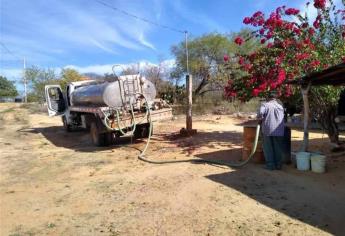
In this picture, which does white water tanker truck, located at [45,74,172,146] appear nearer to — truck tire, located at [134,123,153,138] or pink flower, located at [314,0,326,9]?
truck tire, located at [134,123,153,138]

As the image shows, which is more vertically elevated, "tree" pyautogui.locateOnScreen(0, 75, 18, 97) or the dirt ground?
"tree" pyautogui.locateOnScreen(0, 75, 18, 97)

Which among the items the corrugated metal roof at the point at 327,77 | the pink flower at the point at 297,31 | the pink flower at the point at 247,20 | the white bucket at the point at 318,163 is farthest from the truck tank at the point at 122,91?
the white bucket at the point at 318,163

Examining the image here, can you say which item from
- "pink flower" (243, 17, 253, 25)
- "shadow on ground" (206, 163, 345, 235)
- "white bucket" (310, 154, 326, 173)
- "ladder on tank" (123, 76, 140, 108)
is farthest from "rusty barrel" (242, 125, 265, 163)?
"ladder on tank" (123, 76, 140, 108)

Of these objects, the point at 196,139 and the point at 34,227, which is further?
the point at 196,139

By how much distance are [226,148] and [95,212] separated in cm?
621

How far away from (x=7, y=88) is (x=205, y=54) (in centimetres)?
8463

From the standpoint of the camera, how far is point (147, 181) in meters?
8.99

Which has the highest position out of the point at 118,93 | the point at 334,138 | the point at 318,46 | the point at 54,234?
the point at 318,46

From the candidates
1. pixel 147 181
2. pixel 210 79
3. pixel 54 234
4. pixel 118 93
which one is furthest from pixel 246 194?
pixel 210 79

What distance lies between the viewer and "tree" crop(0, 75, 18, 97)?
104188mm

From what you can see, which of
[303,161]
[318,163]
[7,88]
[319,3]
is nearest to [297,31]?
[319,3]

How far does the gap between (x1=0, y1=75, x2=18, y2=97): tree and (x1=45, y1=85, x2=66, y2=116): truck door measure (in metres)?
87.9

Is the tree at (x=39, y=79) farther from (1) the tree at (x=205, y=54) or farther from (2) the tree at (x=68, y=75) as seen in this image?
(1) the tree at (x=205, y=54)

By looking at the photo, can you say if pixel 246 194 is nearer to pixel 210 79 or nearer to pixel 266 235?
pixel 266 235
